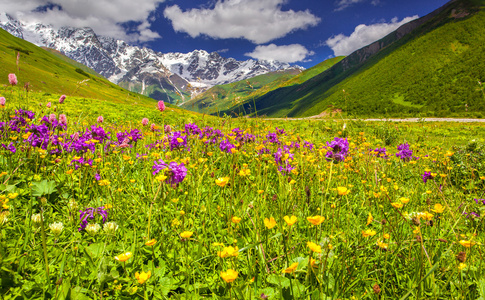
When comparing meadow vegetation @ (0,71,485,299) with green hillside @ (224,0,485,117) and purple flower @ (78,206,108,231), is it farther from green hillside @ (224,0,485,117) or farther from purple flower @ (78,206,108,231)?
green hillside @ (224,0,485,117)

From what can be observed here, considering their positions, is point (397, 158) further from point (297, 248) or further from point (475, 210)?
point (297, 248)

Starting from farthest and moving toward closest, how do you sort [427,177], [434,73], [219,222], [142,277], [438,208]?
[434,73], [427,177], [219,222], [438,208], [142,277]

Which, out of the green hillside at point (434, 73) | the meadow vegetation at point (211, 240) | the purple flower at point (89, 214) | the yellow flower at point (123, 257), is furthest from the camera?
the green hillside at point (434, 73)

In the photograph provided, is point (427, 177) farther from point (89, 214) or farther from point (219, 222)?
point (89, 214)

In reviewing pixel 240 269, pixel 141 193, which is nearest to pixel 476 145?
pixel 240 269

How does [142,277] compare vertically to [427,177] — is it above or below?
above

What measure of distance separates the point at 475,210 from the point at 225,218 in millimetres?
A: 3299

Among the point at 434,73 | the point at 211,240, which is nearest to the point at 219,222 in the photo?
the point at 211,240

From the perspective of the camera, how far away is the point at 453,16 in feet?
263

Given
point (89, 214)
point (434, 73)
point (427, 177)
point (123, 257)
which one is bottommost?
point (427, 177)

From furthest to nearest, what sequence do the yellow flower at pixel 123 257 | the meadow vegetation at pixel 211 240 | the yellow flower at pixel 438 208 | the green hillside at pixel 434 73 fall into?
1. the green hillside at pixel 434 73
2. the yellow flower at pixel 438 208
3. the meadow vegetation at pixel 211 240
4. the yellow flower at pixel 123 257

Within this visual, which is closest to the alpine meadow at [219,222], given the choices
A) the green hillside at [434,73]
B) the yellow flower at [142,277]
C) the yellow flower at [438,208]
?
the yellow flower at [142,277]

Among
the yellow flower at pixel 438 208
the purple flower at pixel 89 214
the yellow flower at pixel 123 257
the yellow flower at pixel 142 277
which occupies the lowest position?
the yellow flower at pixel 438 208

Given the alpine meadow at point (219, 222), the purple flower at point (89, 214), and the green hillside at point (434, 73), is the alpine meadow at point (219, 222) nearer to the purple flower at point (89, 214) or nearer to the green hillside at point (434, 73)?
the purple flower at point (89, 214)
